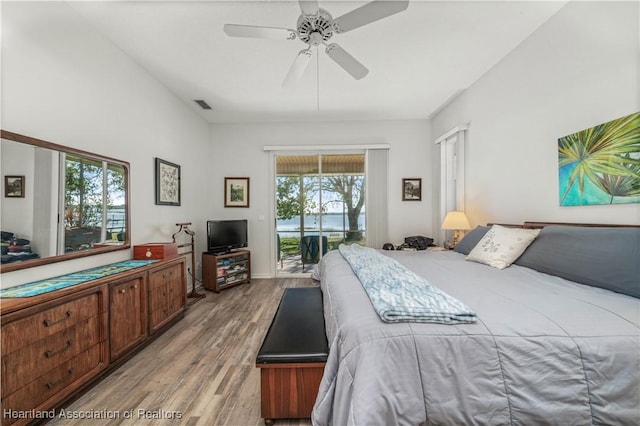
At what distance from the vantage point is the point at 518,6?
2053 mm

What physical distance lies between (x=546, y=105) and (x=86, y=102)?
160 inches

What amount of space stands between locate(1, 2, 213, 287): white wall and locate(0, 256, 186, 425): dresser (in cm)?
39

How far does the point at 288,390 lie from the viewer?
1438 millimetres

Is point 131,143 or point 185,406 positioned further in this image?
point 131,143

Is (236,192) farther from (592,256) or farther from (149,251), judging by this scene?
(592,256)

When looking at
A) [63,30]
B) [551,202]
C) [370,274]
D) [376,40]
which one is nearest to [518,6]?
[376,40]

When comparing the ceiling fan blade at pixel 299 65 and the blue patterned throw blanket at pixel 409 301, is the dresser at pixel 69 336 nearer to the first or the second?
the blue patterned throw blanket at pixel 409 301

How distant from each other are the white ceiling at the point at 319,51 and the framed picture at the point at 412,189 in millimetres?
1320

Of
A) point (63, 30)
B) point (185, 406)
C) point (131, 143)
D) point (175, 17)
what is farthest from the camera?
point (131, 143)

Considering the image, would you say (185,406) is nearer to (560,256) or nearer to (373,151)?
(560,256)

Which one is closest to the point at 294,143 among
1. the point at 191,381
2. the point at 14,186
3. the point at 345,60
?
the point at 345,60

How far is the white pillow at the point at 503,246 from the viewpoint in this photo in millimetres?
2121

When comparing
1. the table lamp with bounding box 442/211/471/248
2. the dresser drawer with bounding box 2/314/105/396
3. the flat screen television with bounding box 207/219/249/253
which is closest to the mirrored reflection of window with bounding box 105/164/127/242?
the dresser drawer with bounding box 2/314/105/396

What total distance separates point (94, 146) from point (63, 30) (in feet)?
2.90
